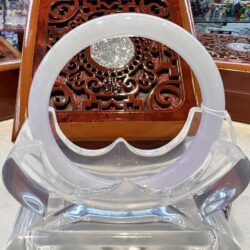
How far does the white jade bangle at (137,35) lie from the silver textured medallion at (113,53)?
1.69 ft

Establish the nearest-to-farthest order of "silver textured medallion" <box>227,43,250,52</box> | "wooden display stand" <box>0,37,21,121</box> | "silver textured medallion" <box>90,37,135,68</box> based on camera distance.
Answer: "silver textured medallion" <box>90,37,135,68</box>, "wooden display stand" <box>0,37,21,121</box>, "silver textured medallion" <box>227,43,250,52</box>

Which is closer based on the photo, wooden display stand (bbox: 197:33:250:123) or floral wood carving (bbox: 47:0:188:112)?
floral wood carving (bbox: 47:0:188:112)

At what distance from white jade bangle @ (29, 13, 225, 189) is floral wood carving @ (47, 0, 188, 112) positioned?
16.3 inches

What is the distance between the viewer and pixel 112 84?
105 cm

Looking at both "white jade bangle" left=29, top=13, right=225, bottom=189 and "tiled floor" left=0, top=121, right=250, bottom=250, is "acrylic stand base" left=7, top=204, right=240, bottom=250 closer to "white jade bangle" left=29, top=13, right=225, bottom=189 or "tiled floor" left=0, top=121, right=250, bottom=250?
"white jade bangle" left=29, top=13, right=225, bottom=189

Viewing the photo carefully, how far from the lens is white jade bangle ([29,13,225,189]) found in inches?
19.3

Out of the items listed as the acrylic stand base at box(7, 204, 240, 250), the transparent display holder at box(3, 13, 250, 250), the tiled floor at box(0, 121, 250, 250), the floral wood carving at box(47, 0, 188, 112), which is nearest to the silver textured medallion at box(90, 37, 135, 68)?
the floral wood carving at box(47, 0, 188, 112)

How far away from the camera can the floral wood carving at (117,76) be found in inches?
40.0

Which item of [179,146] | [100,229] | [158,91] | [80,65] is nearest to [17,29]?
[80,65]

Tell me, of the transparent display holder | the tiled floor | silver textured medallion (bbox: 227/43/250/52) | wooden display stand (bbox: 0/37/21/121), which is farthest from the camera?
silver textured medallion (bbox: 227/43/250/52)

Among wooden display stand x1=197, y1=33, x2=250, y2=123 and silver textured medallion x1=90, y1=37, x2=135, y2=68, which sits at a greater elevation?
silver textured medallion x1=90, y1=37, x2=135, y2=68

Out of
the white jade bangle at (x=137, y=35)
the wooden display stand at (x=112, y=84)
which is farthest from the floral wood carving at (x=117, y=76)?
the white jade bangle at (x=137, y=35)

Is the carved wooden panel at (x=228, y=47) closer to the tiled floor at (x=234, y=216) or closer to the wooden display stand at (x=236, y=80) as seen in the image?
the wooden display stand at (x=236, y=80)

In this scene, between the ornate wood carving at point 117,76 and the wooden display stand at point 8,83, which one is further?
the wooden display stand at point 8,83
